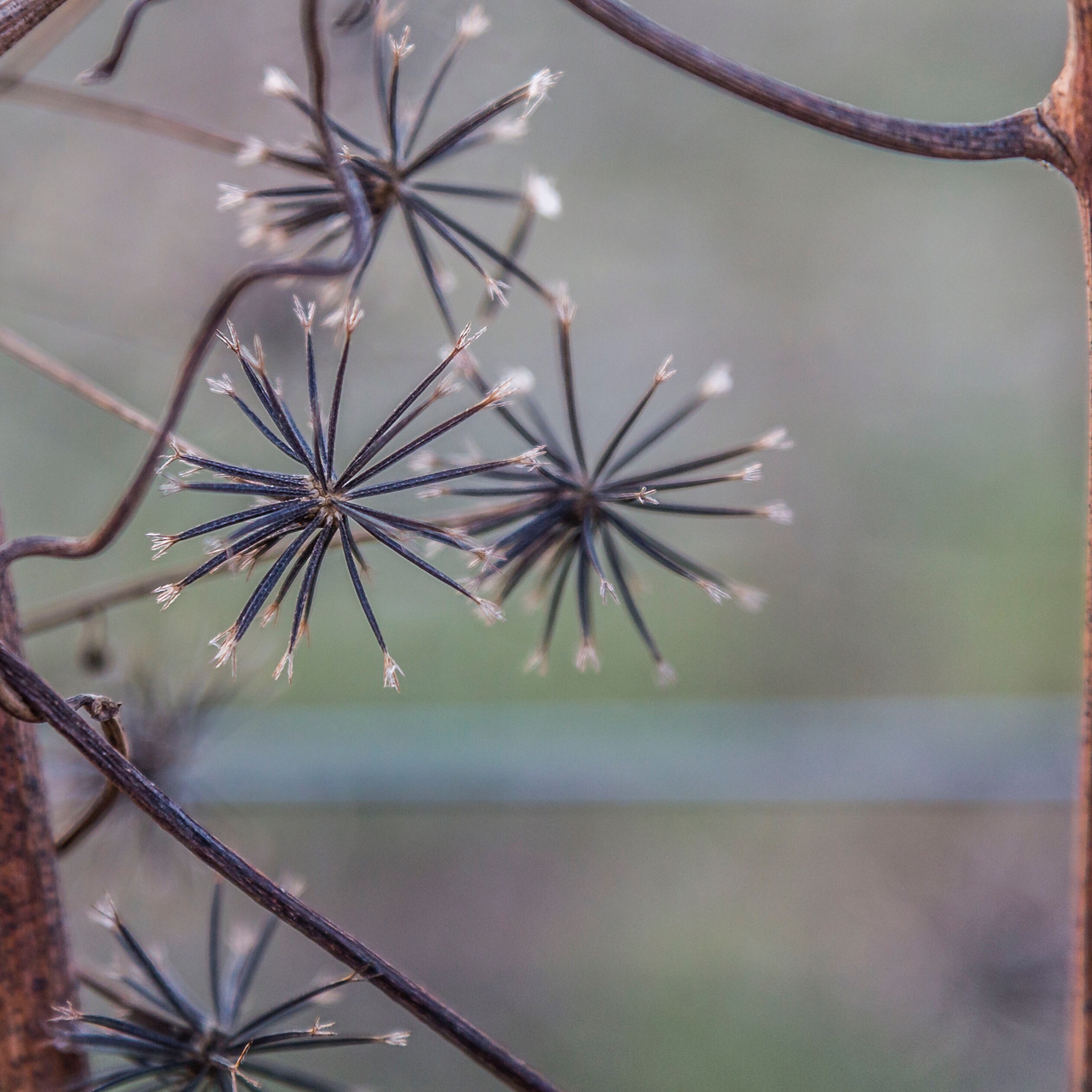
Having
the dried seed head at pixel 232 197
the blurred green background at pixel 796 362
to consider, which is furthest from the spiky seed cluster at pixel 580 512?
the blurred green background at pixel 796 362

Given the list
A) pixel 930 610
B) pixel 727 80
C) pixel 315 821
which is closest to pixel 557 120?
pixel 930 610

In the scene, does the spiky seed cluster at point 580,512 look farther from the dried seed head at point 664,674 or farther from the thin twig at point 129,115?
the thin twig at point 129,115

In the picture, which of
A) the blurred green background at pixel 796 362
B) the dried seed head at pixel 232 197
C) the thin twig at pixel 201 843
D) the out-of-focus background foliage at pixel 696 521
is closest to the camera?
the thin twig at pixel 201 843

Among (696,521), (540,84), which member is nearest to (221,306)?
(540,84)

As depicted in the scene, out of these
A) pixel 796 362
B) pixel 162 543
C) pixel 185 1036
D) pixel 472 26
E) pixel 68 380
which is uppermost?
pixel 796 362

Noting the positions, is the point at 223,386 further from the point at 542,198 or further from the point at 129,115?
the point at 129,115

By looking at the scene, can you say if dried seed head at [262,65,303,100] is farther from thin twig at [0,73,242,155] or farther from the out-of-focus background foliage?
the out-of-focus background foliage

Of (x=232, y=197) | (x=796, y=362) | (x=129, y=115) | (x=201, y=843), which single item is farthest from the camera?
(x=796, y=362)

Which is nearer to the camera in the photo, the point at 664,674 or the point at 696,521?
the point at 664,674

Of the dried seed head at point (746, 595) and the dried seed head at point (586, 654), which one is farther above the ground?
the dried seed head at point (746, 595)
